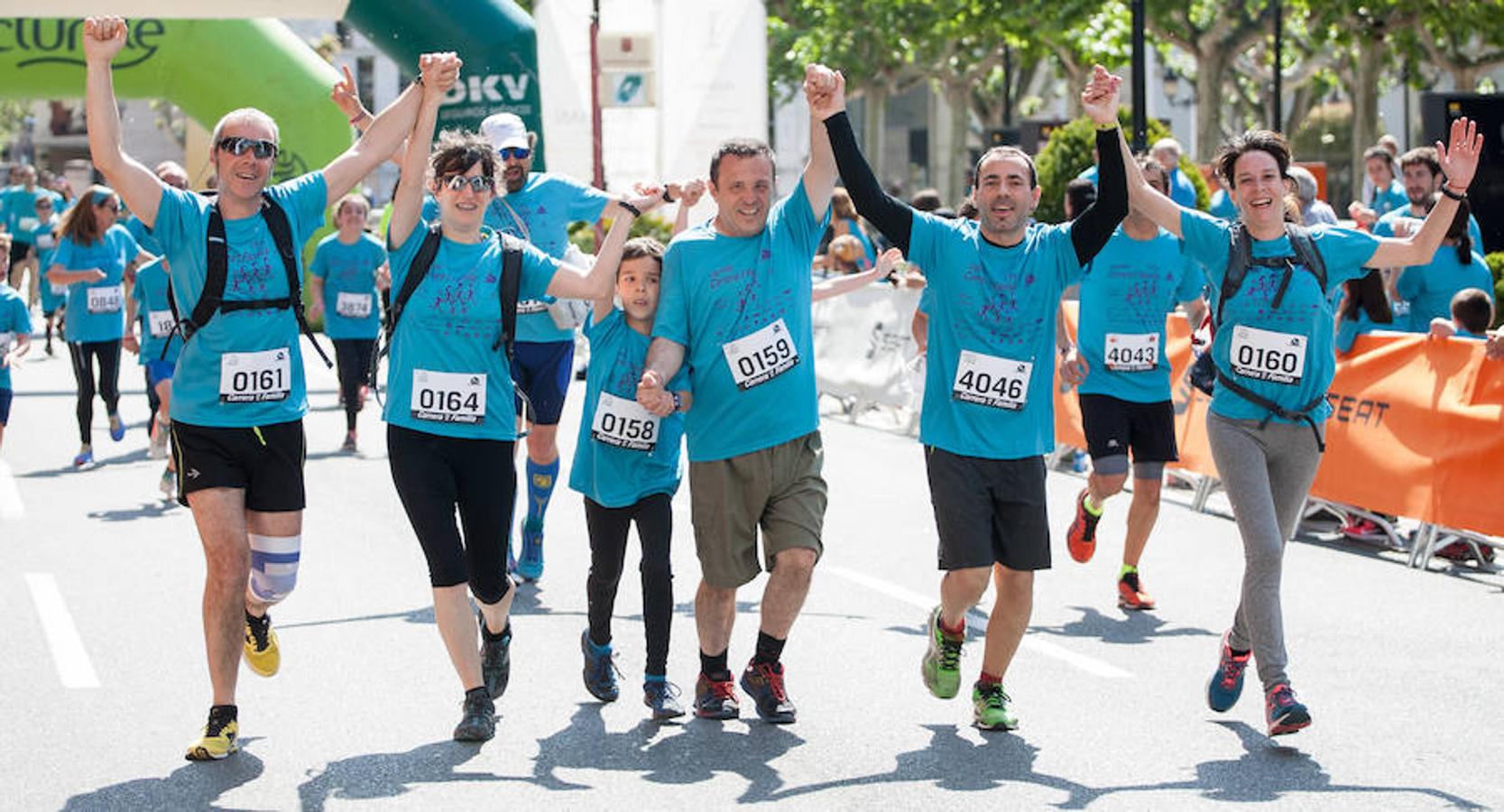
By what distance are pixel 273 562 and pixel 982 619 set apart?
3.26 meters

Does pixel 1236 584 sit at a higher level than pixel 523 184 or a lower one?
lower

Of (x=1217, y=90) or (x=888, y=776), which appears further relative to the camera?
(x=1217, y=90)

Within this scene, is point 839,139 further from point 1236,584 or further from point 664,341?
point 1236,584

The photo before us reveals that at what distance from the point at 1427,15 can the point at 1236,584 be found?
2532 cm

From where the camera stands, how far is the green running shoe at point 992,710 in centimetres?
666

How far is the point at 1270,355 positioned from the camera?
21.6 ft

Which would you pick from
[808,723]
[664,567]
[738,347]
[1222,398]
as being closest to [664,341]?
[738,347]

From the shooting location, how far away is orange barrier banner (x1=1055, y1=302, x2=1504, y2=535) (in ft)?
32.7

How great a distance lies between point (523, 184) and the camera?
345 inches

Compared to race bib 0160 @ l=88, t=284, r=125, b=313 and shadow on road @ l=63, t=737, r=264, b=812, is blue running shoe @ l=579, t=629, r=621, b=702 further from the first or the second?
race bib 0160 @ l=88, t=284, r=125, b=313

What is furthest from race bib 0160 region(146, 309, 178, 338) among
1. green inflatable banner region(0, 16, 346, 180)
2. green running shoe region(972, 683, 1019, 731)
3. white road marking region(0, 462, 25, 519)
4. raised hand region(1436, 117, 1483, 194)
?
green inflatable banner region(0, 16, 346, 180)

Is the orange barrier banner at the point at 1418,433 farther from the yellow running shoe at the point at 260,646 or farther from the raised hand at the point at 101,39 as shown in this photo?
the raised hand at the point at 101,39

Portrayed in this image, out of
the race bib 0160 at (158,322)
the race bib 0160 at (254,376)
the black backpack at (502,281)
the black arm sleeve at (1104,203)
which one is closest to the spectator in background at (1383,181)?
the race bib 0160 at (158,322)

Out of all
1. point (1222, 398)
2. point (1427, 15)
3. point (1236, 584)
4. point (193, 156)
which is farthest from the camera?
point (193, 156)
